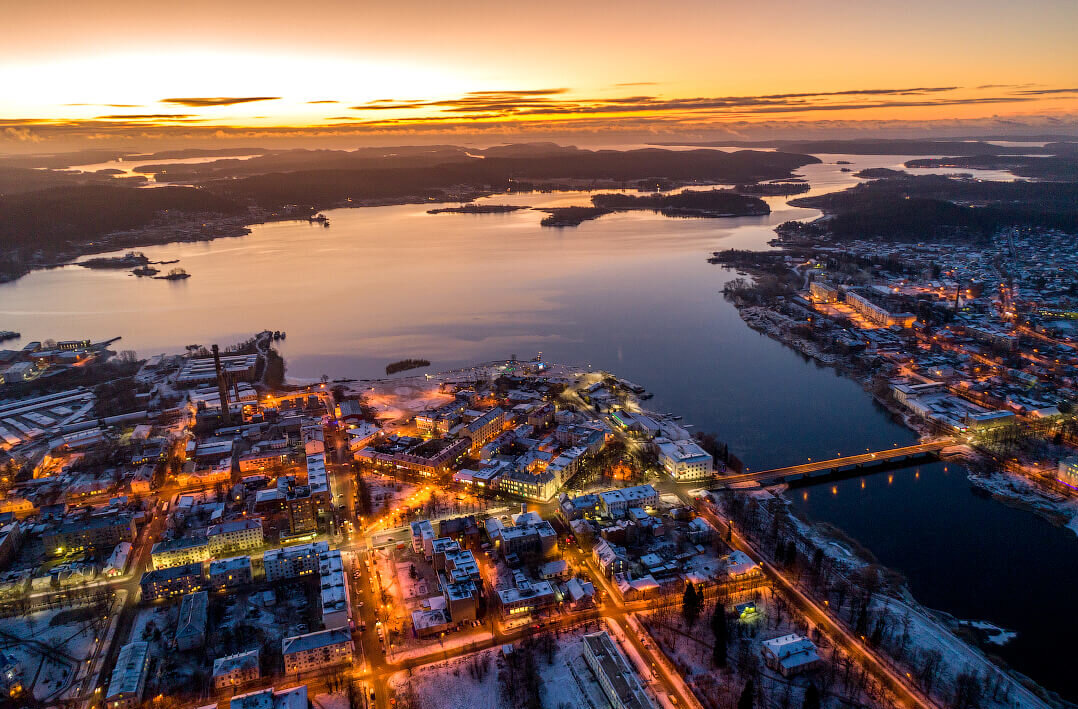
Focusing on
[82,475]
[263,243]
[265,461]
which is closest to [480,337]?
[265,461]

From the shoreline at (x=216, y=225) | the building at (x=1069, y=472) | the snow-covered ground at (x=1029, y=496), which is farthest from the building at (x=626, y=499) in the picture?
the shoreline at (x=216, y=225)

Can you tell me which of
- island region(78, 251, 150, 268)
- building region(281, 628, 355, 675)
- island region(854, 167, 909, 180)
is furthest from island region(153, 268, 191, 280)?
island region(854, 167, 909, 180)

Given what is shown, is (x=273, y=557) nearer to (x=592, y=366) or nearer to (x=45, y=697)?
(x=45, y=697)

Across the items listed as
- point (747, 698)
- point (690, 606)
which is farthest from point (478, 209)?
point (747, 698)

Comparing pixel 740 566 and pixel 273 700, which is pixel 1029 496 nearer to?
pixel 740 566

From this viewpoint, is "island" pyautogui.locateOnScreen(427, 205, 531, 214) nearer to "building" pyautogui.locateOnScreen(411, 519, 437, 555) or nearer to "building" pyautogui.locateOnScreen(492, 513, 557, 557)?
"building" pyautogui.locateOnScreen(411, 519, 437, 555)

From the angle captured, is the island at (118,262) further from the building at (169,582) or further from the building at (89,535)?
the building at (169,582)
